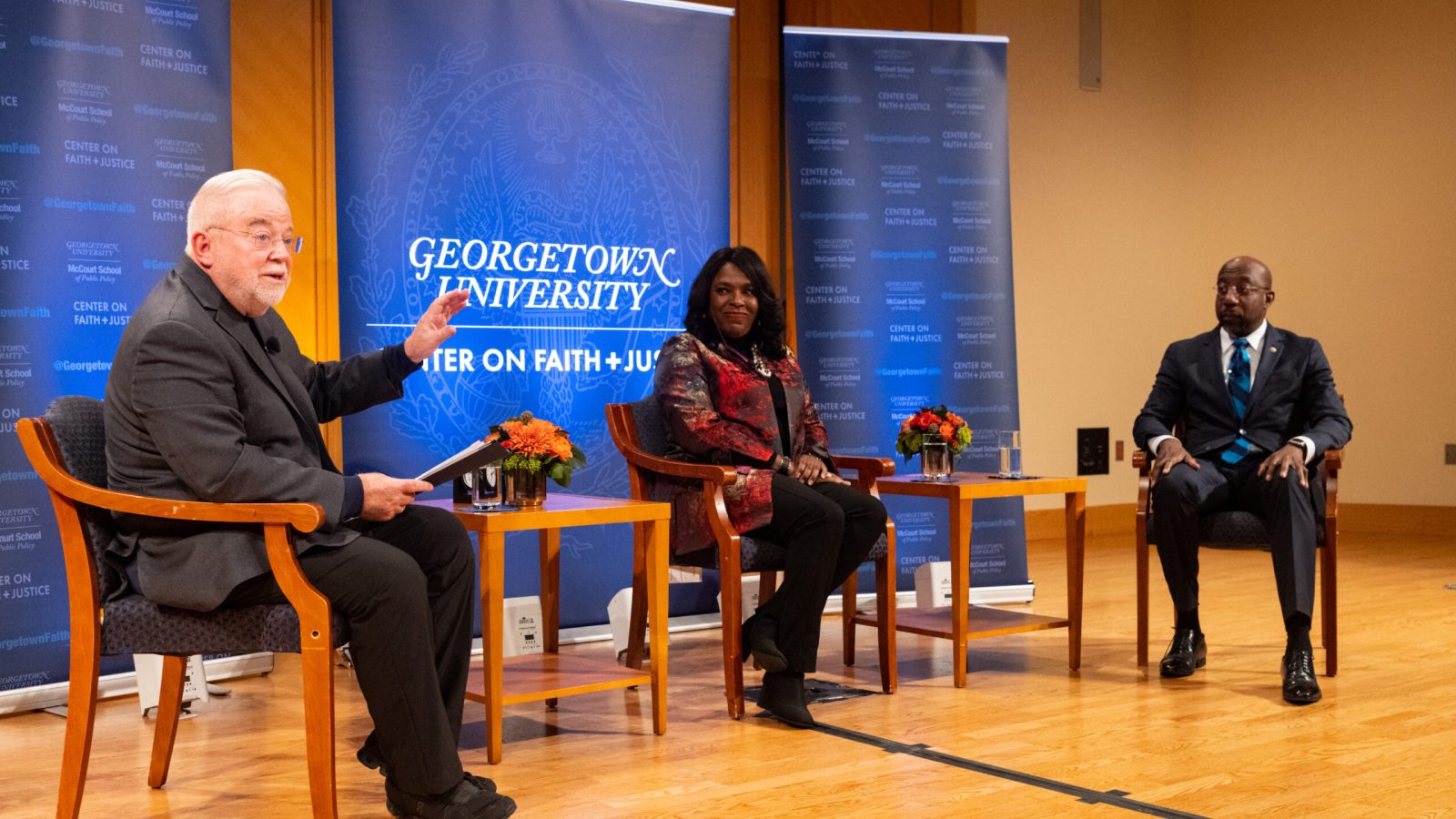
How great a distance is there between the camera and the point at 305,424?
9.58 feet

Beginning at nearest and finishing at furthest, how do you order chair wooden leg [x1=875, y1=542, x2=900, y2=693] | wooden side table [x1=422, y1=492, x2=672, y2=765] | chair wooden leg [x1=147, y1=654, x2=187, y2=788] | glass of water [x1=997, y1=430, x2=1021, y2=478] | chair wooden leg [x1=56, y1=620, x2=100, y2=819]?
1. chair wooden leg [x1=56, y1=620, x2=100, y2=819]
2. chair wooden leg [x1=147, y1=654, x2=187, y2=788]
3. wooden side table [x1=422, y1=492, x2=672, y2=765]
4. chair wooden leg [x1=875, y1=542, x2=900, y2=693]
5. glass of water [x1=997, y1=430, x2=1021, y2=478]

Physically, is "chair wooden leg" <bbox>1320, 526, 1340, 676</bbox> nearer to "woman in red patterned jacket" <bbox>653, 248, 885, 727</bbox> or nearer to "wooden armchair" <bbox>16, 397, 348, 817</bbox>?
"woman in red patterned jacket" <bbox>653, 248, 885, 727</bbox>

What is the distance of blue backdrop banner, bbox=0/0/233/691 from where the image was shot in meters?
3.88

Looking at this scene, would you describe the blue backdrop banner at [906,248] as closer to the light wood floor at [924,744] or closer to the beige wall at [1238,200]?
the light wood floor at [924,744]

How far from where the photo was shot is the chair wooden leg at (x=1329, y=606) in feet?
14.2

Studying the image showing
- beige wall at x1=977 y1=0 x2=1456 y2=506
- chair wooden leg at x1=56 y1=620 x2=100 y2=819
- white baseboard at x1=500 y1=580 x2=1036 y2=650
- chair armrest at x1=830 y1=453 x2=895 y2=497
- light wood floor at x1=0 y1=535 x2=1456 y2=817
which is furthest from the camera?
beige wall at x1=977 y1=0 x2=1456 y2=506

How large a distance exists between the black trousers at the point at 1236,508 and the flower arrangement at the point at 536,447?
1.88 metres

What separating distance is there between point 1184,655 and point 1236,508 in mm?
483

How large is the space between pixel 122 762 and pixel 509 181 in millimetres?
2268

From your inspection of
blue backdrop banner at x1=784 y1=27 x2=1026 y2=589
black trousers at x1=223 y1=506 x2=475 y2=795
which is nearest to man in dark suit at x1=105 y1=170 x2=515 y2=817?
black trousers at x1=223 y1=506 x2=475 y2=795

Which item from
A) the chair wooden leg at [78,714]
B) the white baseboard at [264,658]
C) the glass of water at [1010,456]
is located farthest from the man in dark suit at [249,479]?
the glass of water at [1010,456]

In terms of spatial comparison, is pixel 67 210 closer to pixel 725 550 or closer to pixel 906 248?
pixel 725 550

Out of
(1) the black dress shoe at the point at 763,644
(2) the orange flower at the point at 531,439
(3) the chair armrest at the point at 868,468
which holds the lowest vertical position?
(1) the black dress shoe at the point at 763,644

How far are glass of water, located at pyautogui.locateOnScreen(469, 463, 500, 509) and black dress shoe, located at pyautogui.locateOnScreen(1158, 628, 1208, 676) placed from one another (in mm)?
2099
